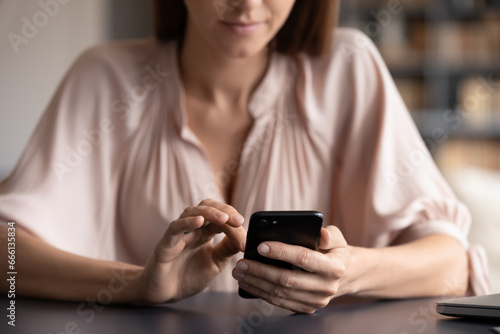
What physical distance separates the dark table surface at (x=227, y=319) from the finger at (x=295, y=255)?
2.7 inches

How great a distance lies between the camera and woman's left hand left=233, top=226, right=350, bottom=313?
2.64ft

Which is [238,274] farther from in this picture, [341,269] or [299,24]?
[299,24]

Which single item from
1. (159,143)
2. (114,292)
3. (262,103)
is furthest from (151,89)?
(114,292)

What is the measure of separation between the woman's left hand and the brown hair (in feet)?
1.90

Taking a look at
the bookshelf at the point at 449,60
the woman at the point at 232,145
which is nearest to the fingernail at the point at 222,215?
the woman at the point at 232,145

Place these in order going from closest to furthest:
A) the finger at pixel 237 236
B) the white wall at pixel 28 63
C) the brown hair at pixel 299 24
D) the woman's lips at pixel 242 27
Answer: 1. the finger at pixel 237 236
2. the woman's lips at pixel 242 27
3. the brown hair at pixel 299 24
4. the white wall at pixel 28 63

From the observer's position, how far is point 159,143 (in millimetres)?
1320

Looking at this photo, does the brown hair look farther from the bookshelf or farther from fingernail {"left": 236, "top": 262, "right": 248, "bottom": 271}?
the bookshelf

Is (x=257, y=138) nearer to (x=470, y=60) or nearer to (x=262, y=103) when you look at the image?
(x=262, y=103)

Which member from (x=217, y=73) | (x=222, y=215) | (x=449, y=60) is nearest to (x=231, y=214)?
(x=222, y=215)

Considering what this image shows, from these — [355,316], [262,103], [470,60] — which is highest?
[262,103]

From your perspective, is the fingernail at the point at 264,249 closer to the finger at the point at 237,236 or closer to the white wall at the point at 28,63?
the finger at the point at 237,236

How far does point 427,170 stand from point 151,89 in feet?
1.84

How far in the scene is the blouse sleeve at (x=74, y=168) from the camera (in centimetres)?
116
